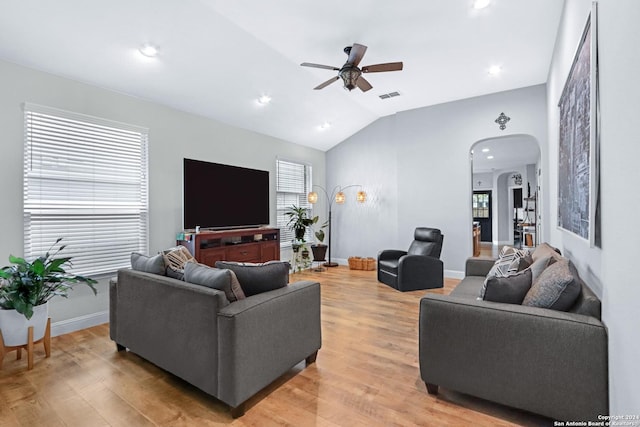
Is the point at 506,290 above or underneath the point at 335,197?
underneath

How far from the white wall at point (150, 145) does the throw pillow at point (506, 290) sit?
3.80 m

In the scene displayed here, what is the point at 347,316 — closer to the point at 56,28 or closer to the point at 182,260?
the point at 182,260

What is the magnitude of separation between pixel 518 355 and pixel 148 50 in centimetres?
398

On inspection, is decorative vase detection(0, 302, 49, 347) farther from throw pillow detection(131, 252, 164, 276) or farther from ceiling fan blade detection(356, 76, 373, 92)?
ceiling fan blade detection(356, 76, 373, 92)

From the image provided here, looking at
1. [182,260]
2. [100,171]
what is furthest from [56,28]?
[182,260]

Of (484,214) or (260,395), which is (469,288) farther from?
(484,214)

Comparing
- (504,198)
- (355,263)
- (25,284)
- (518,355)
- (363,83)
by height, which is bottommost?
(355,263)

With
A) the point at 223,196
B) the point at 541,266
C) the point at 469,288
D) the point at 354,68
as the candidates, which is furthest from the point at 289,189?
the point at 541,266

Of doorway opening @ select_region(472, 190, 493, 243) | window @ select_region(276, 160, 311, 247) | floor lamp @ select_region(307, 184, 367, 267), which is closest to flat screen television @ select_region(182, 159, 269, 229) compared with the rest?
window @ select_region(276, 160, 311, 247)

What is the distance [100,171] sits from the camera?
11.7 feet

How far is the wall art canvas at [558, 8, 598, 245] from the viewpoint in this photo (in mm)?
1698

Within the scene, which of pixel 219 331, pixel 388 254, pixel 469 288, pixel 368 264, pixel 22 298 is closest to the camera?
pixel 219 331

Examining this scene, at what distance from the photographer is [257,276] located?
224 centimetres

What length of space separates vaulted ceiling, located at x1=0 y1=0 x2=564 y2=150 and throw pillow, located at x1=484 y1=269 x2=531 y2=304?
8.55ft
